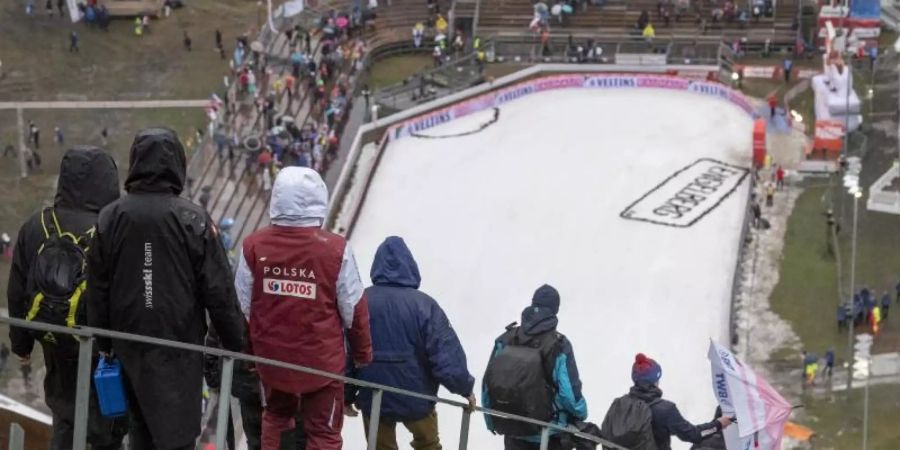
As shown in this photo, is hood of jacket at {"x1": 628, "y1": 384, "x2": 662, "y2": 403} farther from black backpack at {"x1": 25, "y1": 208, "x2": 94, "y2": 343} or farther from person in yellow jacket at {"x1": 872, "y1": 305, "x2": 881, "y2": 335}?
person in yellow jacket at {"x1": 872, "y1": 305, "x2": 881, "y2": 335}

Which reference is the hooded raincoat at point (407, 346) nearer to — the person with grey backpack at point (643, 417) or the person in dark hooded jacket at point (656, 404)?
the person with grey backpack at point (643, 417)

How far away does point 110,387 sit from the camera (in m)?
8.48

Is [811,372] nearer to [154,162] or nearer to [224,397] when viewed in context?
[154,162]

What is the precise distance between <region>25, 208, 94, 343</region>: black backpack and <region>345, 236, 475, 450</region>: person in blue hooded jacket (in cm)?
183

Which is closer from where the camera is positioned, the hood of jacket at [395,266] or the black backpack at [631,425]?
the hood of jacket at [395,266]

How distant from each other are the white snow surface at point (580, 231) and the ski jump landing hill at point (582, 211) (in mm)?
41

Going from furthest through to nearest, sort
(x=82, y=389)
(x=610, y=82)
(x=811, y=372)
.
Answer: (x=610, y=82) → (x=811, y=372) → (x=82, y=389)

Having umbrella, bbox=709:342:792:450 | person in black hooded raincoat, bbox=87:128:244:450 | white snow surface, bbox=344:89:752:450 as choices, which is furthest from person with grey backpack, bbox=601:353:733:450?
white snow surface, bbox=344:89:752:450

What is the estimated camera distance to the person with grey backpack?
36.5 ft

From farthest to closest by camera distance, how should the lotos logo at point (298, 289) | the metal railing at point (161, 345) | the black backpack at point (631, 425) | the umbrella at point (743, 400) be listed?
the umbrella at point (743, 400), the black backpack at point (631, 425), the lotos logo at point (298, 289), the metal railing at point (161, 345)

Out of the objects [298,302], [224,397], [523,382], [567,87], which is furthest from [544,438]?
[567,87]

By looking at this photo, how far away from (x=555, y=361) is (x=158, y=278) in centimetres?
311

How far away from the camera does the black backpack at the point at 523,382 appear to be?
10.8 meters

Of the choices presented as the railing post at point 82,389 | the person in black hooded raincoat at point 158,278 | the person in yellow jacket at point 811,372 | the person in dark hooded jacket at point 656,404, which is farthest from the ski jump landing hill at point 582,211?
the railing post at point 82,389
